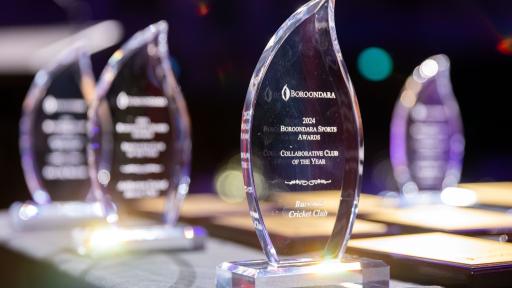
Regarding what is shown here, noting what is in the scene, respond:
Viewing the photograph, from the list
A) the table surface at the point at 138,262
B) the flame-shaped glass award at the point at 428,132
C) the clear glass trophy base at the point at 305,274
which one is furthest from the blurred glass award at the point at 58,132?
the clear glass trophy base at the point at 305,274

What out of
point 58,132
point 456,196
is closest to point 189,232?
point 58,132

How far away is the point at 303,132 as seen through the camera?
1622 millimetres

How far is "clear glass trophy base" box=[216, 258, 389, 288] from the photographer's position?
1.52 metres

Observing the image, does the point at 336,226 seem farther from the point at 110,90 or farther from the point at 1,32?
the point at 1,32

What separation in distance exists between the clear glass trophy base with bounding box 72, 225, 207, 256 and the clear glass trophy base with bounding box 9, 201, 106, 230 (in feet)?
2.45

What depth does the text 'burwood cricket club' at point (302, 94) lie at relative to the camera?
1.61 meters

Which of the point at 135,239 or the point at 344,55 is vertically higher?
the point at 344,55

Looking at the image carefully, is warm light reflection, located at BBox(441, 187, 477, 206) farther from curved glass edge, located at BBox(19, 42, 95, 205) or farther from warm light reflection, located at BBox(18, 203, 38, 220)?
warm light reflection, located at BBox(18, 203, 38, 220)

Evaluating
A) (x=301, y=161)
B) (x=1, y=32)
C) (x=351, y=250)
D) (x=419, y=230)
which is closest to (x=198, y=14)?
(x=1, y=32)

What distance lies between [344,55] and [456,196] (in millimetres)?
1378

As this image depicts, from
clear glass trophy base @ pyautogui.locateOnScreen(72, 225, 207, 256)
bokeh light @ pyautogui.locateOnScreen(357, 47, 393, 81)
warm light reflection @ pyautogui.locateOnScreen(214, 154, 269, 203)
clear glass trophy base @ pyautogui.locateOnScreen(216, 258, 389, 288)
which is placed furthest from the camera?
warm light reflection @ pyautogui.locateOnScreen(214, 154, 269, 203)

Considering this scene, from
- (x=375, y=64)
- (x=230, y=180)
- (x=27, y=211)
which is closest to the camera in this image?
(x=27, y=211)

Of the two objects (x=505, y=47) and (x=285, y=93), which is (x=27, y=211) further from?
(x=505, y=47)

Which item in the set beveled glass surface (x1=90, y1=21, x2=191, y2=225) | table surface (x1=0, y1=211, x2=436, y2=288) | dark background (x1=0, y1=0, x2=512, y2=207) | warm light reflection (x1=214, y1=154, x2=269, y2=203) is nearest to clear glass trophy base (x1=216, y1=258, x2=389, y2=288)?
table surface (x1=0, y1=211, x2=436, y2=288)
